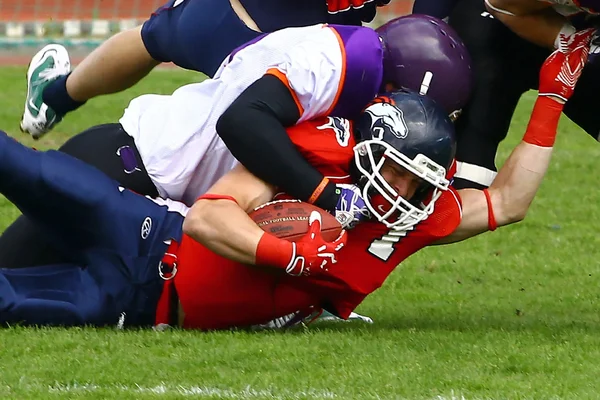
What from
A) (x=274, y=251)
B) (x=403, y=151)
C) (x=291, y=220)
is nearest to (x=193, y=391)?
(x=274, y=251)

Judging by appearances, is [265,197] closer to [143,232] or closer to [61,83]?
[143,232]

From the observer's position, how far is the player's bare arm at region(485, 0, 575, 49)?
13.8 ft

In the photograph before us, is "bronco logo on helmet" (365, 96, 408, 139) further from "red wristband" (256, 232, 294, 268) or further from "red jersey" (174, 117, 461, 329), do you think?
"red wristband" (256, 232, 294, 268)

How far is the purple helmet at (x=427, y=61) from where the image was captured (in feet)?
13.4

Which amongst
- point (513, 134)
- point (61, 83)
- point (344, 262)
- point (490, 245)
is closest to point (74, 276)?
point (344, 262)

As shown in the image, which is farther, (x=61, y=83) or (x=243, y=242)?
(x=61, y=83)

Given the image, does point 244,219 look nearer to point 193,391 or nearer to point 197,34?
point 193,391

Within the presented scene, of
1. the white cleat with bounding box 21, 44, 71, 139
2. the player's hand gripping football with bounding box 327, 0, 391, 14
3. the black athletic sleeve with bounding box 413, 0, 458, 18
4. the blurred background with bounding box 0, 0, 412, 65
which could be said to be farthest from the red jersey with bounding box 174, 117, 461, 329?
the blurred background with bounding box 0, 0, 412, 65

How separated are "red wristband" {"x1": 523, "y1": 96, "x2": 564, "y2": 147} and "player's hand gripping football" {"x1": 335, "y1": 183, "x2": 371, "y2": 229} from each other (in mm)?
730

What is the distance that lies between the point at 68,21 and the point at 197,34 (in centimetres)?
1168

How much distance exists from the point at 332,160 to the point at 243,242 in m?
0.44

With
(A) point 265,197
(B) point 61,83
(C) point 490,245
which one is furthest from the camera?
(C) point 490,245

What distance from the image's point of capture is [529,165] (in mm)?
4234

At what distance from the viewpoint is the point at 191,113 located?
4.26 meters
